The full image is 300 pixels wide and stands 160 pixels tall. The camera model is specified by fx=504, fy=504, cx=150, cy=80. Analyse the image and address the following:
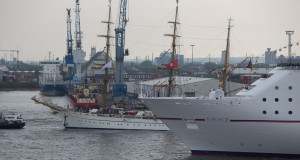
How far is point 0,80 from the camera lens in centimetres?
17688

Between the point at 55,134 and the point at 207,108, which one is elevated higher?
the point at 207,108

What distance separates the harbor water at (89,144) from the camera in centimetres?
3738

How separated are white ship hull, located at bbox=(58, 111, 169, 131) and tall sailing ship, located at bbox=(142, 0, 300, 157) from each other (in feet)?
51.3

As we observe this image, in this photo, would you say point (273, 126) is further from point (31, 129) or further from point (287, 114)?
point (31, 129)

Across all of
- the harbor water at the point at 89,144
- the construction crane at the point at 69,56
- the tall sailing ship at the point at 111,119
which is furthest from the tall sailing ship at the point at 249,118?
the construction crane at the point at 69,56

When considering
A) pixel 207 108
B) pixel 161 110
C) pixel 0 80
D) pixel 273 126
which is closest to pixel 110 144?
pixel 161 110

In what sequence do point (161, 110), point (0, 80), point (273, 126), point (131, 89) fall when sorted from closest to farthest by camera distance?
point (273, 126)
point (161, 110)
point (131, 89)
point (0, 80)

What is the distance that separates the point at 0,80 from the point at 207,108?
502ft

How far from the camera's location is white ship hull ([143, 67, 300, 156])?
33.5 metres

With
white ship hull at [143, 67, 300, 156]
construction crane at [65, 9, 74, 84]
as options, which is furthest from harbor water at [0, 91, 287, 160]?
construction crane at [65, 9, 74, 84]

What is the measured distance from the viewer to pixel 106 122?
53.1m

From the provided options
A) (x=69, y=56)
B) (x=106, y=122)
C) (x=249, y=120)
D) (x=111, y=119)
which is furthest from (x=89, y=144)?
(x=69, y=56)

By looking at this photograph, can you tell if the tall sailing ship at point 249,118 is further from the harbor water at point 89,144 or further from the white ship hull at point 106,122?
the white ship hull at point 106,122

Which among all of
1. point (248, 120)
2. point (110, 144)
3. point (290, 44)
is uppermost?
point (290, 44)
